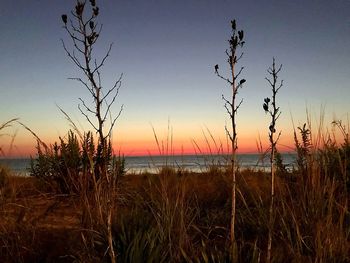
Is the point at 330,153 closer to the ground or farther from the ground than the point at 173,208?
farther from the ground

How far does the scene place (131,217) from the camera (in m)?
4.45

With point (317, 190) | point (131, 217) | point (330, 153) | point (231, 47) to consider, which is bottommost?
point (131, 217)

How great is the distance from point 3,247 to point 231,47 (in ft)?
10.1

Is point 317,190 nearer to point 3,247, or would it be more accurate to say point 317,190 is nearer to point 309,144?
point 309,144

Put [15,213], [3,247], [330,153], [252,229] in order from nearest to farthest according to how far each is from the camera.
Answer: [3,247]
[252,229]
[15,213]
[330,153]

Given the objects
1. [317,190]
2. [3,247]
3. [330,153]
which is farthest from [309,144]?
[3,247]

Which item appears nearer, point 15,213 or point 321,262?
point 321,262

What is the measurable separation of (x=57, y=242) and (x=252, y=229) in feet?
7.19


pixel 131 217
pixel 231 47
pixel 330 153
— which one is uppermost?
pixel 231 47

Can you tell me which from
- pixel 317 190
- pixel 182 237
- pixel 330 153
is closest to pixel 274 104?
pixel 317 190

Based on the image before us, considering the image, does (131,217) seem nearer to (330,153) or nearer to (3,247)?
(3,247)

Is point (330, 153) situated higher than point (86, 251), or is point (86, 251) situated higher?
point (330, 153)

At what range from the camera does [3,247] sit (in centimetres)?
428

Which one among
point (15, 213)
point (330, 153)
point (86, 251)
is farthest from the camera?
point (330, 153)
